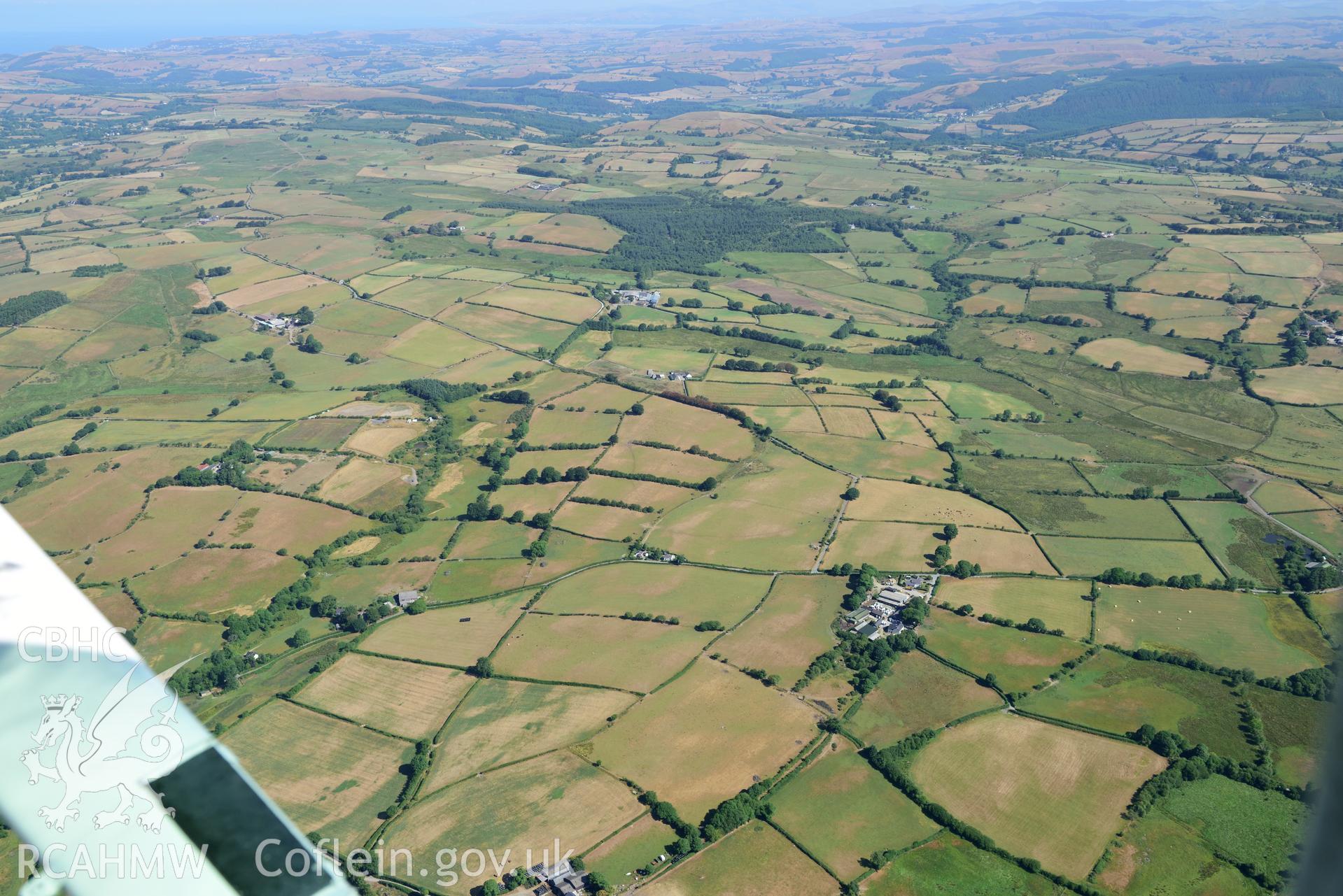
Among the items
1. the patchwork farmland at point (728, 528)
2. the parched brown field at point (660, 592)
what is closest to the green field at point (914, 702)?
the patchwork farmland at point (728, 528)

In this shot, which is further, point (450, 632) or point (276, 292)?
point (276, 292)

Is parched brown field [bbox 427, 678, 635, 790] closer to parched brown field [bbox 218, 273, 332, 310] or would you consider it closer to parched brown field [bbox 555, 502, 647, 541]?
parched brown field [bbox 555, 502, 647, 541]

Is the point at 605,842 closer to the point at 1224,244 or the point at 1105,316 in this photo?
the point at 1105,316

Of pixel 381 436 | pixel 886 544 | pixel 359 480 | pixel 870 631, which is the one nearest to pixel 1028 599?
pixel 886 544

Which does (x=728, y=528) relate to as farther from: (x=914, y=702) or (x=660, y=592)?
(x=914, y=702)

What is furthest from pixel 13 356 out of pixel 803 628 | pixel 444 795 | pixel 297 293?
pixel 803 628

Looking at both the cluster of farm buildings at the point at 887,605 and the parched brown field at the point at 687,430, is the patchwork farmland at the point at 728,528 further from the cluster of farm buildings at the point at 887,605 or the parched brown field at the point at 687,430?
the parched brown field at the point at 687,430
